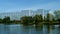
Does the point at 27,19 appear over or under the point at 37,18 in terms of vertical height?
under

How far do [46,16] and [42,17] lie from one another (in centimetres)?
111

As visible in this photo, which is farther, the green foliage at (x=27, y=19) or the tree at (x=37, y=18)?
the tree at (x=37, y=18)

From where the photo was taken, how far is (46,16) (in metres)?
21.4

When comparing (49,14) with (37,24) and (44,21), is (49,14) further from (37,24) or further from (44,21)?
(37,24)

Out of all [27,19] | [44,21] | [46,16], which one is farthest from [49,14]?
[27,19]

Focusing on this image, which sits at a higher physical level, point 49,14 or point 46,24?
point 49,14

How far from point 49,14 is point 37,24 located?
4.37 metres

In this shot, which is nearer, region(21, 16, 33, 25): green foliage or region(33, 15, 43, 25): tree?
region(21, 16, 33, 25): green foliage

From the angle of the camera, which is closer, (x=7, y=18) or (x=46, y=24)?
(x=7, y=18)

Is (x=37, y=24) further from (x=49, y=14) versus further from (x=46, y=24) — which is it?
(x=49, y=14)

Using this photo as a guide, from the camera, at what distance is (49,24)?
23797 mm

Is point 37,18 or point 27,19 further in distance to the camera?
point 37,18

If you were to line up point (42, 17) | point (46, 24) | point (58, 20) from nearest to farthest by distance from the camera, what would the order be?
point (58, 20), point (42, 17), point (46, 24)

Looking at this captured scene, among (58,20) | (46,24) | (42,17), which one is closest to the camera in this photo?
(58,20)
